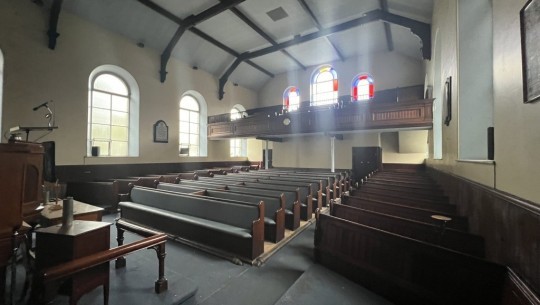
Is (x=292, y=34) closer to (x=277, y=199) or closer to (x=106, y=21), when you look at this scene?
(x=106, y=21)

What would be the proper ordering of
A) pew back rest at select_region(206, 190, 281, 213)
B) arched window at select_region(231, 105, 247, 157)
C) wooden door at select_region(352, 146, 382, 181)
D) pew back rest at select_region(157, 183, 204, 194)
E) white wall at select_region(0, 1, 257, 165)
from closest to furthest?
1. pew back rest at select_region(206, 190, 281, 213)
2. pew back rest at select_region(157, 183, 204, 194)
3. white wall at select_region(0, 1, 257, 165)
4. wooden door at select_region(352, 146, 382, 181)
5. arched window at select_region(231, 105, 247, 157)

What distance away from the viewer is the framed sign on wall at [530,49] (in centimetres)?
105

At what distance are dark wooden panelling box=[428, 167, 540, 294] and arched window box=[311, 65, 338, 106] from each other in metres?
8.82

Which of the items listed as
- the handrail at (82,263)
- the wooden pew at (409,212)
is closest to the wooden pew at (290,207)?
the wooden pew at (409,212)

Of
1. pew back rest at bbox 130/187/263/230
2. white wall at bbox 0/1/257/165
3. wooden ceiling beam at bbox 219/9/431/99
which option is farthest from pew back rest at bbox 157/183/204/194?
wooden ceiling beam at bbox 219/9/431/99

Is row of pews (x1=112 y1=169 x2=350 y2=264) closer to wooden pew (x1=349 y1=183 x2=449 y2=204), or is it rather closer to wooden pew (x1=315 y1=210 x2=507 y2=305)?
wooden pew (x1=315 y1=210 x2=507 y2=305)

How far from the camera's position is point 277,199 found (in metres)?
3.30

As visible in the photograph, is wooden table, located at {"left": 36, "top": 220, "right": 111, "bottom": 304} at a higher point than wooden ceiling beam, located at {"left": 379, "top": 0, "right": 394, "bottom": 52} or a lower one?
lower

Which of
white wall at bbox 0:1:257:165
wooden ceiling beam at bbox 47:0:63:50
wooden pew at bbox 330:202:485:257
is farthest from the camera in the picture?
wooden ceiling beam at bbox 47:0:63:50

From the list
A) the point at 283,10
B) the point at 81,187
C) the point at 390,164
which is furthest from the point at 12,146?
the point at 390,164

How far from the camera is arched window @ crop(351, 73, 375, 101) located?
954 centimetres

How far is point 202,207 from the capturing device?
3.28m

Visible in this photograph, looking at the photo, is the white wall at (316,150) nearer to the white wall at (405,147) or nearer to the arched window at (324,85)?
the white wall at (405,147)

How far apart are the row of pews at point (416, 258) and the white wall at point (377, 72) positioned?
7.51 m
